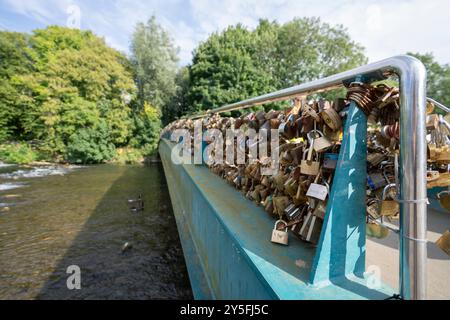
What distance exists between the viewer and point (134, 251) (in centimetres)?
471

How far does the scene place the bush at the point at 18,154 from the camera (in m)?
17.4

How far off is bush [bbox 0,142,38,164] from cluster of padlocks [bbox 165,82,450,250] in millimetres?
21753

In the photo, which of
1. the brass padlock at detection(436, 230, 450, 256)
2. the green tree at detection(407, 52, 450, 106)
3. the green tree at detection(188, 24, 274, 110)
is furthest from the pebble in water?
the green tree at detection(407, 52, 450, 106)

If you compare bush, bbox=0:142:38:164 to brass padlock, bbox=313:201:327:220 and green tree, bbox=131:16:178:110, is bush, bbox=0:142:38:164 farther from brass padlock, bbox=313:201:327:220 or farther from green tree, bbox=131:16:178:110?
brass padlock, bbox=313:201:327:220

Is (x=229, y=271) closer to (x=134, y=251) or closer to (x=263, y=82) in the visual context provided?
(x=134, y=251)

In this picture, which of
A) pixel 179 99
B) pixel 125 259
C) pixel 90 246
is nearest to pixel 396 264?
pixel 125 259

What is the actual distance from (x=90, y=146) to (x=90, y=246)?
14962 millimetres

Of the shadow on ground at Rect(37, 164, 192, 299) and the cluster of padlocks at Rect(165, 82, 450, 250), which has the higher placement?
the cluster of padlocks at Rect(165, 82, 450, 250)

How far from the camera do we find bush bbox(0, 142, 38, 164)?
17.4 m

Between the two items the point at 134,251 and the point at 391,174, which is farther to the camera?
the point at 134,251

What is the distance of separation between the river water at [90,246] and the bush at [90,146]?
848cm

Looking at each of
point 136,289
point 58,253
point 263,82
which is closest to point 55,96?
point 263,82

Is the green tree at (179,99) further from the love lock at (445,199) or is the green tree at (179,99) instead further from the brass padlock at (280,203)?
the love lock at (445,199)
